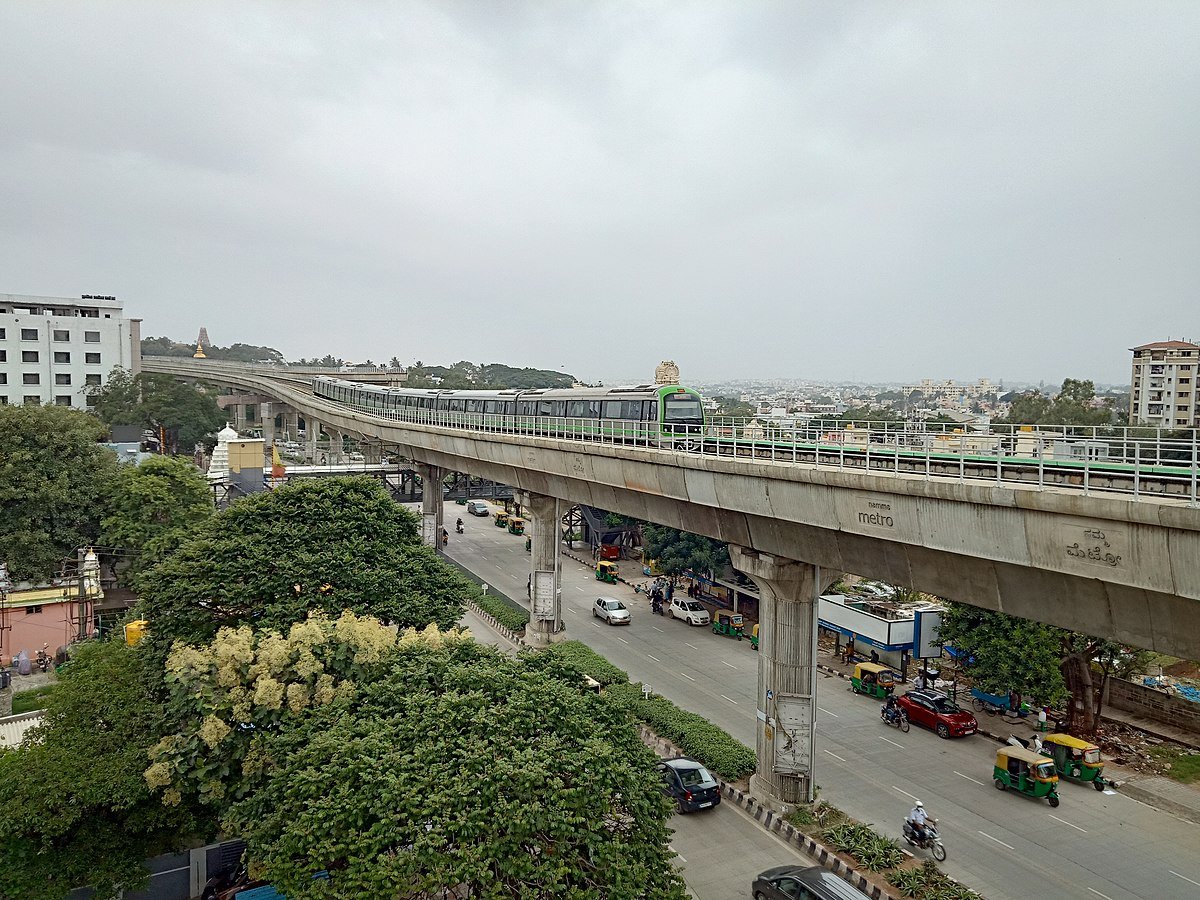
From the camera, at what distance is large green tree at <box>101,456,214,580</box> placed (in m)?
34.0

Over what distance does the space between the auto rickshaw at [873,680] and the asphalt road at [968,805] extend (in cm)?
47

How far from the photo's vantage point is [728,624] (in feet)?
117

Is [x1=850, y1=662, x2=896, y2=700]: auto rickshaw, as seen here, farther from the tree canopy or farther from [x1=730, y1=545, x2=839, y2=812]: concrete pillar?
the tree canopy

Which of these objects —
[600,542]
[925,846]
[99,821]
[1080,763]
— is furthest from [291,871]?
[600,542]

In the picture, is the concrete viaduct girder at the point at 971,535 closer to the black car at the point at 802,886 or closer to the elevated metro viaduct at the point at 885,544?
the elevated metro viaduct at the point at 885,544

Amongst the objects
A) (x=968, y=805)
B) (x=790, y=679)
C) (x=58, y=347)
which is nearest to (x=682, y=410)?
(x=790, y=679)

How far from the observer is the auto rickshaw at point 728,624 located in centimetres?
3534

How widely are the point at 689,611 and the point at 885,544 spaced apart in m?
22.5

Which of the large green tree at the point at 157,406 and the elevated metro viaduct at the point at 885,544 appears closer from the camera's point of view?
the elevated metro viaduct at the point at 885,544

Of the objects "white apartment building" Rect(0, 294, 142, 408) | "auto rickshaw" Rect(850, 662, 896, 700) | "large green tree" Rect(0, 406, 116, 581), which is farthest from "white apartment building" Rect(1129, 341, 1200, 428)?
"white apartment building" Rect(0, 294, 142, 408)

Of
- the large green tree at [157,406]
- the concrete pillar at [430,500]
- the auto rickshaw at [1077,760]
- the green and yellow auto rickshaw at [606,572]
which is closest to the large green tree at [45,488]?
the concrete pillar at [430,500]

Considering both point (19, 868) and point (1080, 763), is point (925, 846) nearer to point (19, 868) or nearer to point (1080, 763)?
point (1080, 763)

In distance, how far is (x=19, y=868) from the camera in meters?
13.2

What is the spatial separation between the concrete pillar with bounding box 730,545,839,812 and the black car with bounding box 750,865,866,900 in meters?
3.88
